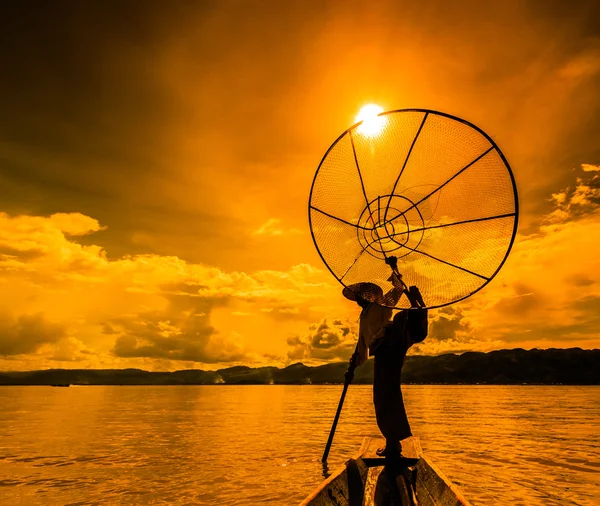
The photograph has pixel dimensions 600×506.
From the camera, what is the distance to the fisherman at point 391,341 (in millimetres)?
5707

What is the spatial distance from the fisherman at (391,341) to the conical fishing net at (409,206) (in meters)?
0.17

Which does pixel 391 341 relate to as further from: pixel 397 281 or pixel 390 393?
pixel 397 281

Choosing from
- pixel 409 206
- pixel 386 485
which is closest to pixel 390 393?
pixel 386 485

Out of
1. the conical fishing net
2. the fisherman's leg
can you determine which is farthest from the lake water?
the conical fishing net

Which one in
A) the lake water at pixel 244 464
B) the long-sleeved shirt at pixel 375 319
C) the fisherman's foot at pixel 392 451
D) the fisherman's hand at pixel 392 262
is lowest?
the lake water at pixel 244 464

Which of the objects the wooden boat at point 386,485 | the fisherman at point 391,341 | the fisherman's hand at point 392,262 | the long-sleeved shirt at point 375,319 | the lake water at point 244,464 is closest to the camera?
the wooden boat at point 386,485

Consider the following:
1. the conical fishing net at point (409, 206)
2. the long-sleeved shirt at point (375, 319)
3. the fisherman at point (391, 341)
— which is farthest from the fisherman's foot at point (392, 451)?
the conical fishing net at point (409, 206)

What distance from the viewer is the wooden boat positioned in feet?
15.8

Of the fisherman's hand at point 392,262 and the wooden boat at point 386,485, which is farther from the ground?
the fisherman's hand at point 392,262

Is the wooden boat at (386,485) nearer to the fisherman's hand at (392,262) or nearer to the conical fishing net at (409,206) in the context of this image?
the conical fishing net at (409,206)

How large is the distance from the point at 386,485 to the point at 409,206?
3483 mm

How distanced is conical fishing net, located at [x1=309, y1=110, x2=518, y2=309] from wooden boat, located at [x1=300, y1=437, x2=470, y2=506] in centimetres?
Result: 198

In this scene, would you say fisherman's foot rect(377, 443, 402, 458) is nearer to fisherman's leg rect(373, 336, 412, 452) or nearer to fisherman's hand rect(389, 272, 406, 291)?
fisherman's leg rect(373, 336, 412, 452)

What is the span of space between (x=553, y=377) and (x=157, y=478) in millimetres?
220893
